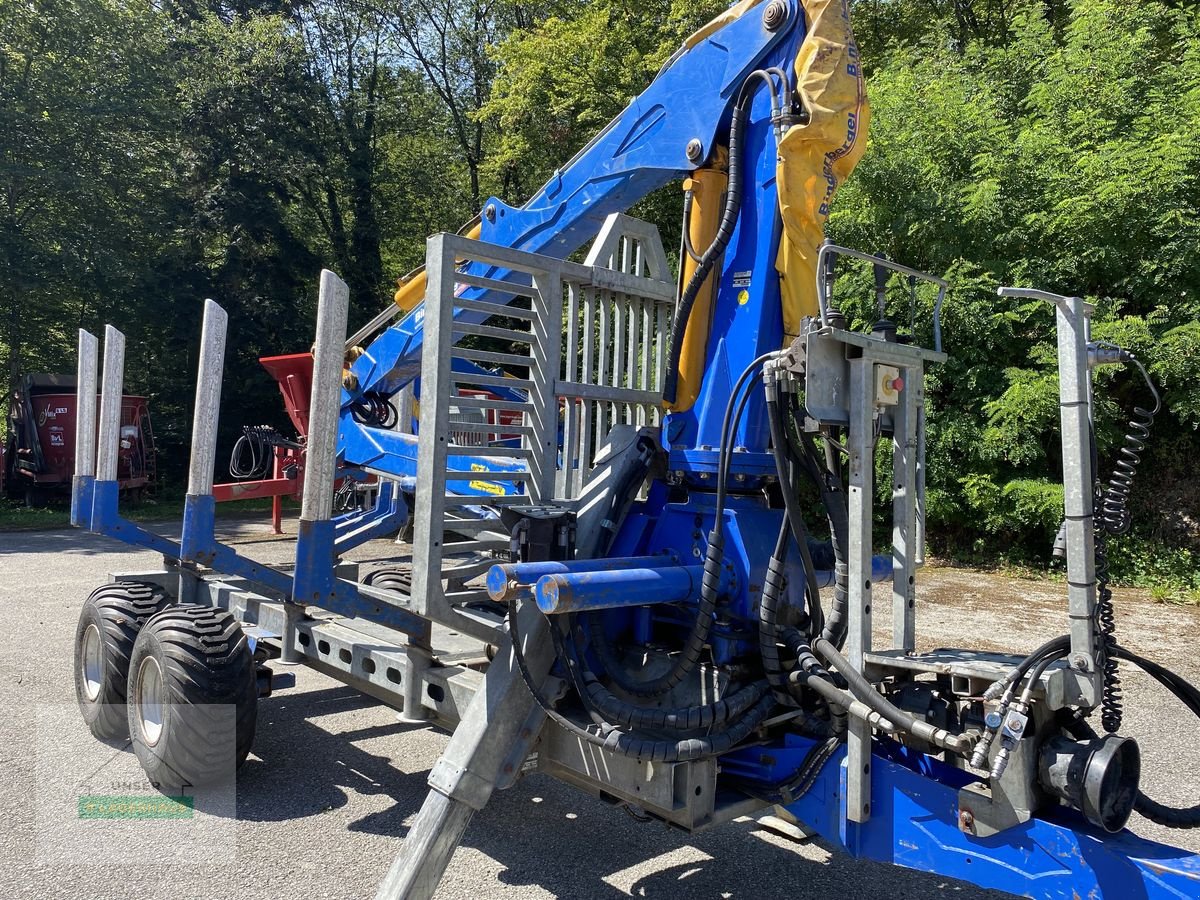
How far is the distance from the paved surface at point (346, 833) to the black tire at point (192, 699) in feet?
0.83

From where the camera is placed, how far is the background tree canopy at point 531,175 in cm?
1177

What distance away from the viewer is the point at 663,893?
12.7 feet

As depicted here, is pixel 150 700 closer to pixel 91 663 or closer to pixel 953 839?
pixel 91 663

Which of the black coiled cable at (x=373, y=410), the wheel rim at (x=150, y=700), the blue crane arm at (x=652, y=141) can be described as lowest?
the wheel rim at (x=150, y=700)

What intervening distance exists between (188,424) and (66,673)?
18.4 meters

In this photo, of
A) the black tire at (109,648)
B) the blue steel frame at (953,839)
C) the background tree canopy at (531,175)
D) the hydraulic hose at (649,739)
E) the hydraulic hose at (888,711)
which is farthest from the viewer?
the background tree canopy at (531,175)

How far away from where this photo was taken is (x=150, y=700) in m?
4.89

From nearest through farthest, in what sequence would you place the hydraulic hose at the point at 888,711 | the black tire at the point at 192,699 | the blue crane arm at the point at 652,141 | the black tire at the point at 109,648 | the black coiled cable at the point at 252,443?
the hydraulic hose at the point at 888,711
the blue crane arm at the point at 652,141
the black tire at the point at 192,699
the black tire at the point at 109,648
the black coiled cable at the point at 252,443

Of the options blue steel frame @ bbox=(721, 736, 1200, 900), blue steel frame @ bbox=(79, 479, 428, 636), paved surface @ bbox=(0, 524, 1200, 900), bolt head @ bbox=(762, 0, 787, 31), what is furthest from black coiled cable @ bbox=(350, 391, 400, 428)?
blue steel frame @ bbox=(721, 736, 1200, 900)

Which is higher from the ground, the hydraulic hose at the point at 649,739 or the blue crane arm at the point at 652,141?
the blue crane arm at the point at 652,141

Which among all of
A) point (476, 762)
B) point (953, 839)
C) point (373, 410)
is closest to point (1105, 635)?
point (953, 839)

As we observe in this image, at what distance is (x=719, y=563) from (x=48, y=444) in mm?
19445

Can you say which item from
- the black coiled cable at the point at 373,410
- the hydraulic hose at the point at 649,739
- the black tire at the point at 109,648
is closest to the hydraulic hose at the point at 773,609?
the hydraulic hose at the point at 649,739

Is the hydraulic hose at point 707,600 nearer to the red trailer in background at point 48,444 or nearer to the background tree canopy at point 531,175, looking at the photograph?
the background tree canopy at point 531,175
